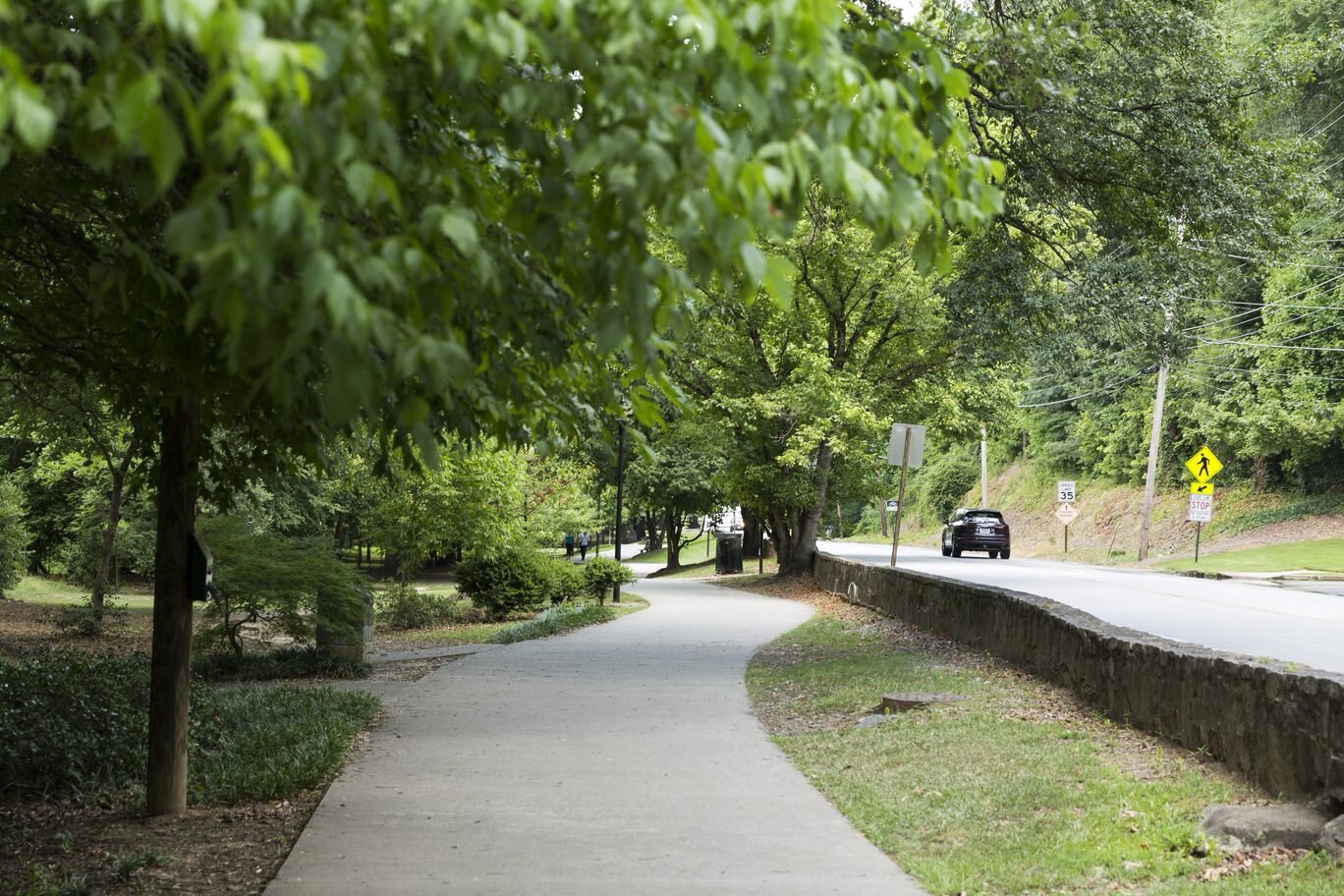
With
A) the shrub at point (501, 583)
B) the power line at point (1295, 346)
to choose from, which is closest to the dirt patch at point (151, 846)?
the shrub at point (501, 583)

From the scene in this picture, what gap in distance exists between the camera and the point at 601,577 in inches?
1064

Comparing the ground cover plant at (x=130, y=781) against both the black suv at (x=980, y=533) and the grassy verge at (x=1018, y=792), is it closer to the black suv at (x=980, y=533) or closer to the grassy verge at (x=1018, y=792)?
the grassy verge at (x=1018, y=792)

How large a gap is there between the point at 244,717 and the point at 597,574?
17.0 m

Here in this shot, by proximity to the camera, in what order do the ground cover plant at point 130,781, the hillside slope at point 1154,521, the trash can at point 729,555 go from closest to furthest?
the ground cover plant at point 130,781 → the hillside slope at point 1154,521 → the trash can at point 729,555

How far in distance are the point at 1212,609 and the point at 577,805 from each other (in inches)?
529

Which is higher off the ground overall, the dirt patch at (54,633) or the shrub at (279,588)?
the shrub at (279,588)

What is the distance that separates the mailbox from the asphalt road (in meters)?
7.58

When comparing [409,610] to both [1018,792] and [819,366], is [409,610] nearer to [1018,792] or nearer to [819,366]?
[819,366]

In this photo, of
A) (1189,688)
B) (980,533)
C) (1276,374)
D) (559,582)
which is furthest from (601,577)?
(1276,374)

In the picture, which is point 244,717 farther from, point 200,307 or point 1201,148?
point 1201,148

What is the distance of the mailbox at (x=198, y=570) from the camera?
7364 mm

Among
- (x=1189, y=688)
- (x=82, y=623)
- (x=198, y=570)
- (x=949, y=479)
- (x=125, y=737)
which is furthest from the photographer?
(x=949, y=479)

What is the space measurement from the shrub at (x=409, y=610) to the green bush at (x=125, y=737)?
13228mm

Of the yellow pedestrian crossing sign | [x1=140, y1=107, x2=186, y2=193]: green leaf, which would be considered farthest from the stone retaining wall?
the yellow pedestrian crossing sign
